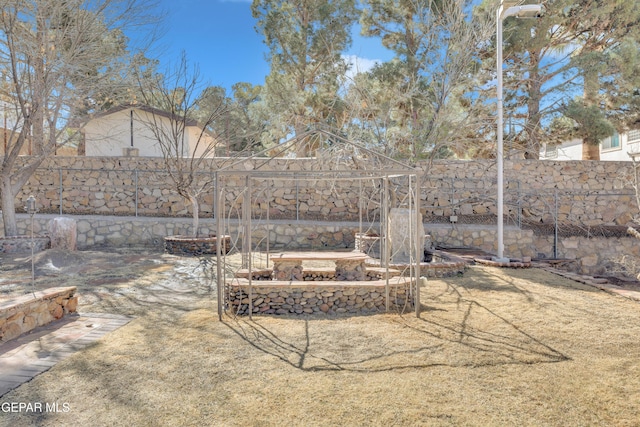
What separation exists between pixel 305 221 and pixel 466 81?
20.1 ft

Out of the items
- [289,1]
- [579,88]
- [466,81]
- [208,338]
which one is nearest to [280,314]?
[208,338]

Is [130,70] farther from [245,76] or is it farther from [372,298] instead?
[245,76]

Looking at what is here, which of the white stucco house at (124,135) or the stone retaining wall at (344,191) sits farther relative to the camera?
the white stucco house at (124,135)

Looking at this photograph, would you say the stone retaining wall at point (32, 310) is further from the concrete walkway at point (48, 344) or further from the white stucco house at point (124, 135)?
the white stucco house at point (124, 135)

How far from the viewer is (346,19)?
1507cm

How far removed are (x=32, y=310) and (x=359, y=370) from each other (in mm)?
3739

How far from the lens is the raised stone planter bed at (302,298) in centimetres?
509

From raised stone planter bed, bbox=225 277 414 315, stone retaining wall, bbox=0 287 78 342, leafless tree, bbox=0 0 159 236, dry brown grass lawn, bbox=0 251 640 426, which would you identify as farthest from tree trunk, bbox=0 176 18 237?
raised stone planter bed, bbox=225 277 414 315

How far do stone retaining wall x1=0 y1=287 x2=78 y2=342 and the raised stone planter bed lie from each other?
1999mm

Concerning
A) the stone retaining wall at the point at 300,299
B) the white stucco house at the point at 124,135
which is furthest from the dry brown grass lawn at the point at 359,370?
the white stucco house at the point at 124,135

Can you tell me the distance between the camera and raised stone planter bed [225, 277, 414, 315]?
5.09m

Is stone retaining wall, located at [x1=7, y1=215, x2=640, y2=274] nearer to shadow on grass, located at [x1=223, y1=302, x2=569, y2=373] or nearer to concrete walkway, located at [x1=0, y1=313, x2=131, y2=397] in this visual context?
shadow on grass, located at [x1=223, y1=302, x2=569, y2=373]

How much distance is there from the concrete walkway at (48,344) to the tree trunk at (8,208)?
25.5 ft

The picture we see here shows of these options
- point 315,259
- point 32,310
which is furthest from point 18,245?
point 315,259
